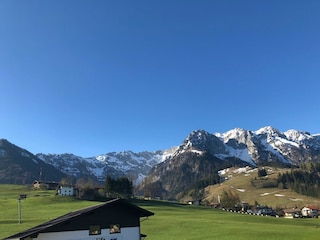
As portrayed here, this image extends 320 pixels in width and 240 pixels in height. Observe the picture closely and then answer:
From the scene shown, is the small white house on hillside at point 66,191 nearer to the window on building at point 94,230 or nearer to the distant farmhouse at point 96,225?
the distant farmhouse at point 96,225

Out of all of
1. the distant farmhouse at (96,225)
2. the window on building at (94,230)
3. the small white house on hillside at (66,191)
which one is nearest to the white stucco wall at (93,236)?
the distant farmhouse at (96,225)

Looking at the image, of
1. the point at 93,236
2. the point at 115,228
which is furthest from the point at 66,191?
the point at 93,236

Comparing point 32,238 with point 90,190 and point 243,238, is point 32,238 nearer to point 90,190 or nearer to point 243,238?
point 243,238

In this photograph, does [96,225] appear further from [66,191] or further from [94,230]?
[66,191]

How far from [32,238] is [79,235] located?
4.60m

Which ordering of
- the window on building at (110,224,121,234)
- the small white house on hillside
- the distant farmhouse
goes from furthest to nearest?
1. the small white house on hillside
2. the window on building at (110,224,121,234)
3. the distant farmhouse

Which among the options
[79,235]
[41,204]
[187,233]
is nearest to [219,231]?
[187,233]

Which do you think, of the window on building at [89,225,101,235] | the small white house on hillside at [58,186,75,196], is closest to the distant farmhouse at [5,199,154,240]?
the window on building at [89,225,101,235]

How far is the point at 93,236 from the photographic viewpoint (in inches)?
1416

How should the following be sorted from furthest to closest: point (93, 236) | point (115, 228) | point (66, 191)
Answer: point (66, 191) < point (115, 228) < point (93, 236)

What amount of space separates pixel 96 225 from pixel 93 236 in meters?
1.12

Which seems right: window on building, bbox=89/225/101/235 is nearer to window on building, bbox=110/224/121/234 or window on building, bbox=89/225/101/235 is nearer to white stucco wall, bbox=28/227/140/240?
white stucco wall, bbox=28/227/140/240

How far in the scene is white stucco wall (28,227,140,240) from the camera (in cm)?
3379

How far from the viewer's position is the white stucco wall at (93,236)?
3379 cm
